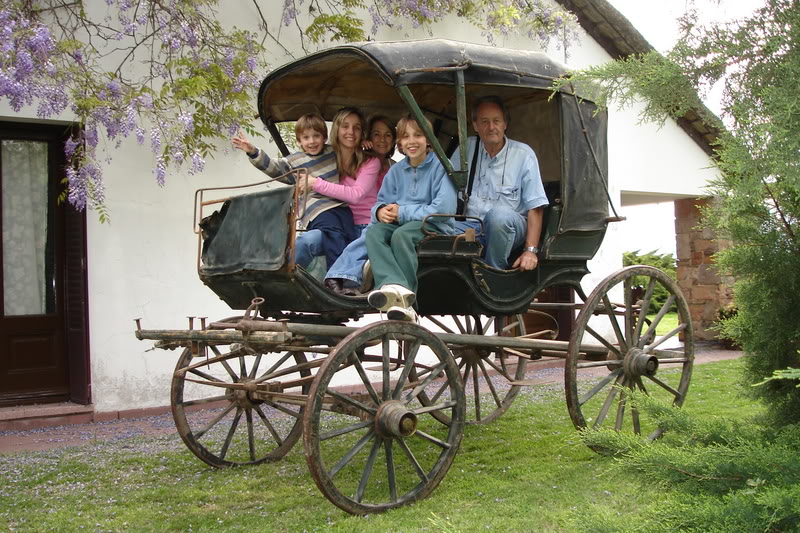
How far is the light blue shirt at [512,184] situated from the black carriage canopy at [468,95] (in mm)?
177

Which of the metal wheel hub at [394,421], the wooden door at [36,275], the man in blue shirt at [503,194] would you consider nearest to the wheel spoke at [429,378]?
the metal wheel hub at [394,421]

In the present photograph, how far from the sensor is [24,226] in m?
7.52

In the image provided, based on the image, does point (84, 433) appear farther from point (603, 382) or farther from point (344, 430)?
point (603, 382)

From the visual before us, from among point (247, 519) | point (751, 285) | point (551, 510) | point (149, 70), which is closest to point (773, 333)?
point (751, 285)

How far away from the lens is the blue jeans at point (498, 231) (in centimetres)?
484

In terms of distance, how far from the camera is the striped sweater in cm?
501

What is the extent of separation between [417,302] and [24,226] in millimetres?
4365

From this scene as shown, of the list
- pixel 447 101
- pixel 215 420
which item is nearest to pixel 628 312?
pixel 447 101

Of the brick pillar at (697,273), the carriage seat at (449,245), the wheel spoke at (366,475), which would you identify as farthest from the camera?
the brick pillar at (697,273)

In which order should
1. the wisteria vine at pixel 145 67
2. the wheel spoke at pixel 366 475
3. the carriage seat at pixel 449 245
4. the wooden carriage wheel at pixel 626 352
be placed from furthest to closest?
the wisteria vine at pixel 145 67 < the wooden carriage wheel at pixel 626 352 < the carriage seat at pixel 449 245 < the wheel spoke at pixel 366 475

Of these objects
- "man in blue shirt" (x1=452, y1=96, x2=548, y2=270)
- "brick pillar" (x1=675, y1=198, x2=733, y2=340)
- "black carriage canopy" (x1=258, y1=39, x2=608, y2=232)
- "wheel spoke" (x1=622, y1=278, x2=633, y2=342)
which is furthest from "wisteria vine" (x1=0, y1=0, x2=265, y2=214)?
"brick pillar" (x1=675, y1=198, x2=733, y2=340)

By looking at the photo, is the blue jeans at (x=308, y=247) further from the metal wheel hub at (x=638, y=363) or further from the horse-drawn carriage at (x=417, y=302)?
the metal wheel hub at (x=638, y=363)

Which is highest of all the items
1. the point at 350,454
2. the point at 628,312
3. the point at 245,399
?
the point at 628,312

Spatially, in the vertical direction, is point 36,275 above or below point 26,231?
below
